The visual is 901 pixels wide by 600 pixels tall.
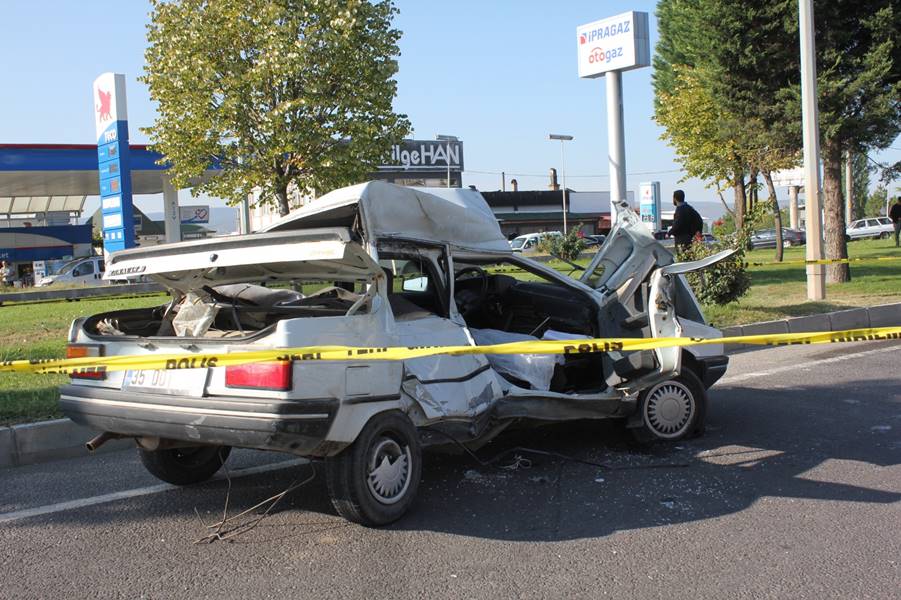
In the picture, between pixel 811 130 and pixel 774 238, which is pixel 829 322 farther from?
pixel 774 238

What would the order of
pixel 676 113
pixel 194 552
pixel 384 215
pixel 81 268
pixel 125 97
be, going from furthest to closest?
pixel 81 268
pixel 676 113
pixel 125 97
pixel 384 215
pixel 194 552

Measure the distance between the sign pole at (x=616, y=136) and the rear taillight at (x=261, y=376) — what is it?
1249cm

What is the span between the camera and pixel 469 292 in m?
6.29

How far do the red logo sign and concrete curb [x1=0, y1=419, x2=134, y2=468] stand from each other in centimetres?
1589

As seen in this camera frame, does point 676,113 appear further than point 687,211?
Yes

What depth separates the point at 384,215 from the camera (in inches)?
178

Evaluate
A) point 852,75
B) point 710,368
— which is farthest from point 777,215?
point 710,368

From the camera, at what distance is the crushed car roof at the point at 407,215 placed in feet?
14.7

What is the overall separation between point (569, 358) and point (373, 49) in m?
12.3

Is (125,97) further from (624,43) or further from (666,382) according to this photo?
(666,382)

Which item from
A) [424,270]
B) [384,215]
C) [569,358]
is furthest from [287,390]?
[569,358]

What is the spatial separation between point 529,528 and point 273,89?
533 inches

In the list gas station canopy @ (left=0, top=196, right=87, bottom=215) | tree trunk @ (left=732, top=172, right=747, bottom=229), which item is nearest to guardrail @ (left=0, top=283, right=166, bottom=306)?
→ tree trunk @ (left=732, top=172, right=747, bottom=229)

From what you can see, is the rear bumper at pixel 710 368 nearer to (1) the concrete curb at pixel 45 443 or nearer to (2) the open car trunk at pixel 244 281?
(2) the open car trunk at pixel 244 281
